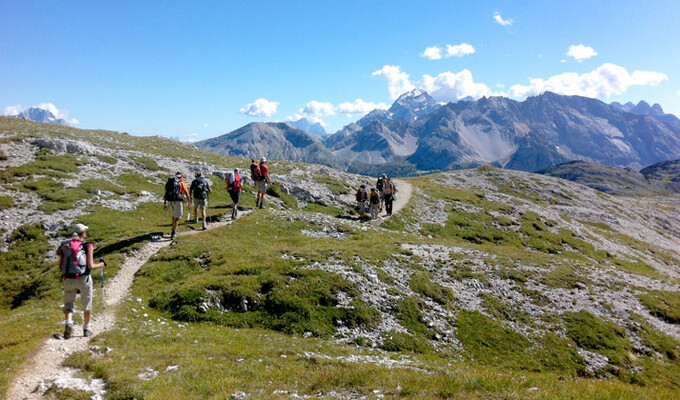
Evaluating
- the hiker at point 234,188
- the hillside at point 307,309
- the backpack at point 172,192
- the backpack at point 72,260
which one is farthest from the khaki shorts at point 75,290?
the hiker at point 234,188

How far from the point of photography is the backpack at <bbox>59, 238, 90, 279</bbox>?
14648 millimetres

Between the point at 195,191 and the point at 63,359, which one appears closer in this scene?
the point at 63,359

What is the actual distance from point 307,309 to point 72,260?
12412 millimetres

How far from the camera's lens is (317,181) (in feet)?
214

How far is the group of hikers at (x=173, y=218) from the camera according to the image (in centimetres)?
1478

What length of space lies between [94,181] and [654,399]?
51.9 m

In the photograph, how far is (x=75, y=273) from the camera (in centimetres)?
1480

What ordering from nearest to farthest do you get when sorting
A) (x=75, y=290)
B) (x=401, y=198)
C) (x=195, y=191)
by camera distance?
(x=75, y=290)
(x=195, y=191)
(x=401, y=198)

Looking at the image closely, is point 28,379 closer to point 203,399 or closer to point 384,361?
point 203,399

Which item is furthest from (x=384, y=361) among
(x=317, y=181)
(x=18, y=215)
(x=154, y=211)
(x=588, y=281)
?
(x=317, y=181)

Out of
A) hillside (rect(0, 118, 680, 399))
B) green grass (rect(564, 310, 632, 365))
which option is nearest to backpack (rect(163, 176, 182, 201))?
hillside (rect(0, 118, 680, 399))

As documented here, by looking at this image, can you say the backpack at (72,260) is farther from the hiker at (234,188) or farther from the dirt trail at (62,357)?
the hiker at (234,188)

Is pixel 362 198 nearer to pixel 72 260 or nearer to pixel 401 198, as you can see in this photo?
pixel 401 198

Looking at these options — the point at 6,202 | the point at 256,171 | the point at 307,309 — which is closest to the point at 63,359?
the point at 307,309
